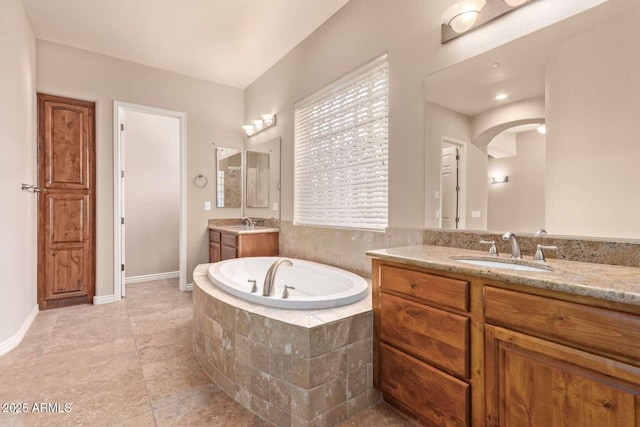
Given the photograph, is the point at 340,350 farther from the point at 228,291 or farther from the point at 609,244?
the point at 609,244

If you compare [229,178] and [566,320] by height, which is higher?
[229,178]

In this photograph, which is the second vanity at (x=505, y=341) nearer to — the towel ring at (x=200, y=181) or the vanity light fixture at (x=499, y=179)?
the vanity light fixture at (x=499, y=179)

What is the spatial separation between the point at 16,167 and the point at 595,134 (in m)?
3.75

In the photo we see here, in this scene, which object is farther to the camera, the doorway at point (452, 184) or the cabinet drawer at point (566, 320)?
the doorway at point (452, 184)

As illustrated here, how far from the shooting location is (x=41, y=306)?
10.2ft

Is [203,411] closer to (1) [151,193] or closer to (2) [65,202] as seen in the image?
(2) [65,202]

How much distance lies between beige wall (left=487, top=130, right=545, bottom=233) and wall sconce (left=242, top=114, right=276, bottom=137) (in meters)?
2.62

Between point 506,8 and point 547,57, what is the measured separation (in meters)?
0.37

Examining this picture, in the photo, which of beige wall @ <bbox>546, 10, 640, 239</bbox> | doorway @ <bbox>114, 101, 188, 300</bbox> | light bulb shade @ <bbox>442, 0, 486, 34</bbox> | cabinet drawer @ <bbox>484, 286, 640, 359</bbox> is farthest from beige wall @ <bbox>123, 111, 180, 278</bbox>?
cabinet drawer @ <bbox>484, 286, 640, 359</bbox>

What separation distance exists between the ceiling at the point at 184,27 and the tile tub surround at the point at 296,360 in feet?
8.13

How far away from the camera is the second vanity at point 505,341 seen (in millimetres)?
867

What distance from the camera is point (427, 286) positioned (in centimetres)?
138

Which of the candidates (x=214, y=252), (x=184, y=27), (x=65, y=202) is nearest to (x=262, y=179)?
(x=214, y=252)

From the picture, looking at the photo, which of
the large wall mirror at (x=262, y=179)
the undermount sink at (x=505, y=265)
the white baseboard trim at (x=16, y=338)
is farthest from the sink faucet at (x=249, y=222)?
the undermount sink at (x=505, y=265)
